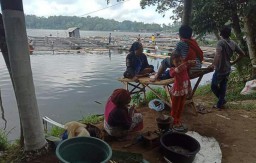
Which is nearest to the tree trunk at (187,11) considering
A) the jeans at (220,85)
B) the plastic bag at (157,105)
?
the jeans at (220,85)

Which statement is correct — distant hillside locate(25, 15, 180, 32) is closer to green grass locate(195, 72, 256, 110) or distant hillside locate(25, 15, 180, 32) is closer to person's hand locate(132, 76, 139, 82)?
green grass locate(195, 72, 256, 110)

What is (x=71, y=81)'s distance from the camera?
1786 cm

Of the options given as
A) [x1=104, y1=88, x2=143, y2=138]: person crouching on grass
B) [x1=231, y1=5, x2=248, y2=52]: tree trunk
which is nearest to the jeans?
[x1=104, y1=88, x2=143, y2=138]: person crouching on grass

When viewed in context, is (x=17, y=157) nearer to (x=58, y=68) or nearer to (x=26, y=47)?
(x=26, y=47)

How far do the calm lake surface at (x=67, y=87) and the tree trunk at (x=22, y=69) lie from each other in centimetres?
481

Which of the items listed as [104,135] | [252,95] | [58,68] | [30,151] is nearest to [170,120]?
[104,135]

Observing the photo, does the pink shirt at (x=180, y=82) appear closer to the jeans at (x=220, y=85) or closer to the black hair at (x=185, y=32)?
the black hair at (x=185, y=32)

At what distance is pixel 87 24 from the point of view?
11869 cm

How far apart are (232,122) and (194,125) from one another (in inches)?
30.1

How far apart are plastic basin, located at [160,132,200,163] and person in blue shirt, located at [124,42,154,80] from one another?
2.11 m

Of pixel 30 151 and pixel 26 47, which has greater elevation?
pixel 26 47

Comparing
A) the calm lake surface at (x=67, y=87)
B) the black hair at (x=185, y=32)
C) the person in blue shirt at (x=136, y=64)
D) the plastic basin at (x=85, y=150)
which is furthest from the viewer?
the calm lake surface at (x=67, y=87)

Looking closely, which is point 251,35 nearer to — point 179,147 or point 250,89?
point 250,89

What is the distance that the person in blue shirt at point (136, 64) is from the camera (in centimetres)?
586
